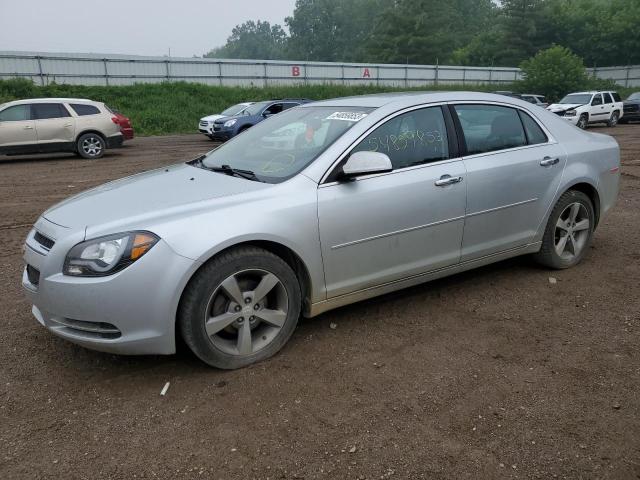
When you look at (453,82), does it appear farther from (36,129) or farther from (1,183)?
(1,183)

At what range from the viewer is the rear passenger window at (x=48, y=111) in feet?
44.4

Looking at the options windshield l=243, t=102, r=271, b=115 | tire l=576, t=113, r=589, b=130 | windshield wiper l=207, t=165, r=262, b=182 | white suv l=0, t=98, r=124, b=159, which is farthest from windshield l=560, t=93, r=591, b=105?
windshield wiper l=207, t=165, r=262, b=182

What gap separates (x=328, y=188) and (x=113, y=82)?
28.8 metres

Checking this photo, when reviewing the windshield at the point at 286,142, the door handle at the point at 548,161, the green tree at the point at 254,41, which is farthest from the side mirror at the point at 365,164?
the green tree at the point at 254,41

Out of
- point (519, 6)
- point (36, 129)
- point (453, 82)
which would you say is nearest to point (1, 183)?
point (36, 129)

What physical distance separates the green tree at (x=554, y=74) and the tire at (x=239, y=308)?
39491mm

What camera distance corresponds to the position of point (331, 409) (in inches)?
109

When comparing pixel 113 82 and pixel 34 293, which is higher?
pixel 113 82

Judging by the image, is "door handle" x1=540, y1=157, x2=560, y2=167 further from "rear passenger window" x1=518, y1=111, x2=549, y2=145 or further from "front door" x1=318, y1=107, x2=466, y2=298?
"front door" x1=318, y1=107, x2=466, y2=298

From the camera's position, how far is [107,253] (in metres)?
2.82

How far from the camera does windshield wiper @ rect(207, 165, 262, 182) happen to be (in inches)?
138

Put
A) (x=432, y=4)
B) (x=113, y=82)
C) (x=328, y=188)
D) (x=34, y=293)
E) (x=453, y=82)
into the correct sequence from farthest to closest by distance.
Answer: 1. (x=432, y=4)
2. (x=453, y=82)
3. (x=113, y=82)
4. (x=328, y=188)
5. (x=34, y=293)

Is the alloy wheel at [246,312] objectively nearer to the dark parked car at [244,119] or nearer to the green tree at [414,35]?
the dark parked car at [244,119]

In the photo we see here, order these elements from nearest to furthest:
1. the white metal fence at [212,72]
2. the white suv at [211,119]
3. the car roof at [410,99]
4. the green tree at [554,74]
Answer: the car roof at [410,99]
the white suv at [211,119]
the white metal fence at [212,72]
the green tree at [554,74]
